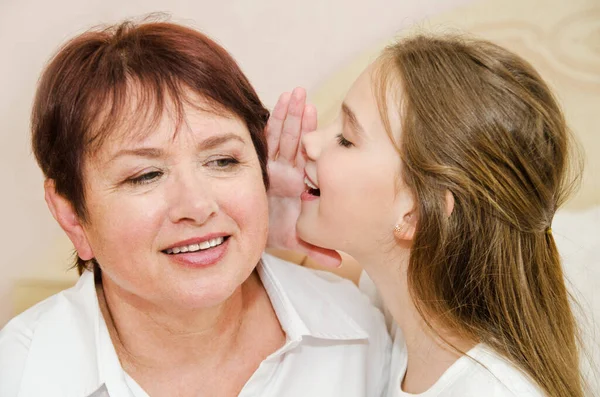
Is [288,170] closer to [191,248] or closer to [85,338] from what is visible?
[191,248]

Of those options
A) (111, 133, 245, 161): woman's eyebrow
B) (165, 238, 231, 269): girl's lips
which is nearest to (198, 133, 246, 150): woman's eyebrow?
(111, 133, 245, 161): woman's eyebrow

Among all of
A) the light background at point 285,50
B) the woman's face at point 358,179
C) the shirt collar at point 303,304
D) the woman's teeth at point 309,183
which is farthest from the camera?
the light background at point 285,50

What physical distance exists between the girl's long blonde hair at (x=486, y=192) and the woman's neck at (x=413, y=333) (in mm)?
40

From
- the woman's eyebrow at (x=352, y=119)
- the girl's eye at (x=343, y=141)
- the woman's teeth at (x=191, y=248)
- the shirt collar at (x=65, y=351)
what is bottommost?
the shirt collar at (x=65, y=351)

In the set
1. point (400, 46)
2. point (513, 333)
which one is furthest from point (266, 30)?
point (513, 333)

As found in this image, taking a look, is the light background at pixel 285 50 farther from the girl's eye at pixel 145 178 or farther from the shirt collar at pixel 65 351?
the girl's eye at pixel 145 178

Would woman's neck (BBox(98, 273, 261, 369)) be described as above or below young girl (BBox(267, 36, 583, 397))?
below

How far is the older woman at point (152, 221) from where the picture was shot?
1470 mm

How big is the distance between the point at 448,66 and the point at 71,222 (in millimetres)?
965

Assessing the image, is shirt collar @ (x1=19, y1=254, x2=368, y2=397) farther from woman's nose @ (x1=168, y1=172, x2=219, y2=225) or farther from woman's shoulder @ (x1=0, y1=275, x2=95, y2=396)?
woman's nose @ (x1=168, y1=172, x2=219, y2=225)

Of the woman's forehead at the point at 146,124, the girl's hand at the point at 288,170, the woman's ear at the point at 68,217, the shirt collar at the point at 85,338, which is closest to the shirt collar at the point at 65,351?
the shirt collar at the point at 85,338

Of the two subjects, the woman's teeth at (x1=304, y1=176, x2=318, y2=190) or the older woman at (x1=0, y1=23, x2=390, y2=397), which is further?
the woman's teeth at (x1=304, y1=176, x2=318, y2=190)

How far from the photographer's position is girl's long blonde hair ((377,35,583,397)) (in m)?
1.58

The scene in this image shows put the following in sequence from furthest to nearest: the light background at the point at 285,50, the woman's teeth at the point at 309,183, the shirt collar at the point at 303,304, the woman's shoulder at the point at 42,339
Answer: the light background at the point at 285,50 < the woman's teeth at the point at 309,183 < the shirt collar at the point at 303,304 < the woman's shoulder at the point at 42,339
